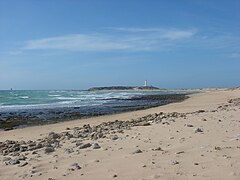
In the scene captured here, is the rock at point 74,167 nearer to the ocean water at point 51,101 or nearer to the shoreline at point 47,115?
the shoreline at point 47,115

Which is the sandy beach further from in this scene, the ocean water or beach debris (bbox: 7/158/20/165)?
the ocean water

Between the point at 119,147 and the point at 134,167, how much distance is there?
1785 millimetres

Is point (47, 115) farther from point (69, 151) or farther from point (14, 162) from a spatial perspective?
point (14, 162)

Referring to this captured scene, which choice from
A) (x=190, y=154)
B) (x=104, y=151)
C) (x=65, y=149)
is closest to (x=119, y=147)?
(x=104, y=151)

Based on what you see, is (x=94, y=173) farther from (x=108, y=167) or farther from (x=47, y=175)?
(x=47, y=175)

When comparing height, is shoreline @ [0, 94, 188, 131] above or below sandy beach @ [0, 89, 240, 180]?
below

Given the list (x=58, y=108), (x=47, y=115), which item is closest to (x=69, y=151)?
(x=47, y=115)

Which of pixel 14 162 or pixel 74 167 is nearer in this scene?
pixel 74 167

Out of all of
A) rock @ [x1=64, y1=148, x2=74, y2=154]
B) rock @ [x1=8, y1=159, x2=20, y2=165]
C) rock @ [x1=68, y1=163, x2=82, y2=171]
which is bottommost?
rock @ [x1=8, y1=159, x2=20, y2=165]

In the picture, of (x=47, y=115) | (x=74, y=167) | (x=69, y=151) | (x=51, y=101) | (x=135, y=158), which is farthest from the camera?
(x=51, y=101)

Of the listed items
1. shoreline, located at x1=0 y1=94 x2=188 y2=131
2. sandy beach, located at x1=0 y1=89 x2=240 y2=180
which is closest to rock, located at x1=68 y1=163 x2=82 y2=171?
sandy beach, located at x1=0 y1=89 x2=240 y2=180

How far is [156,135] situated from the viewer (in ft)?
28.0

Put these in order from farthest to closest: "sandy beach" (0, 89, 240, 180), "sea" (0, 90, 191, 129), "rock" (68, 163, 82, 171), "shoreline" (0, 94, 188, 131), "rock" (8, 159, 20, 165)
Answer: "sea" (0, 90, 191, 129) < "shoreline" (0, 94, 188, 131) < "rock" (8, 159, 20, 165) < "rock" (68, 163, 82, 171) < "sandy beach" (0, 89, 240, 180)

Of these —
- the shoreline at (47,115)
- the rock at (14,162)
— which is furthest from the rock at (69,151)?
the shoreline at (47,115)
